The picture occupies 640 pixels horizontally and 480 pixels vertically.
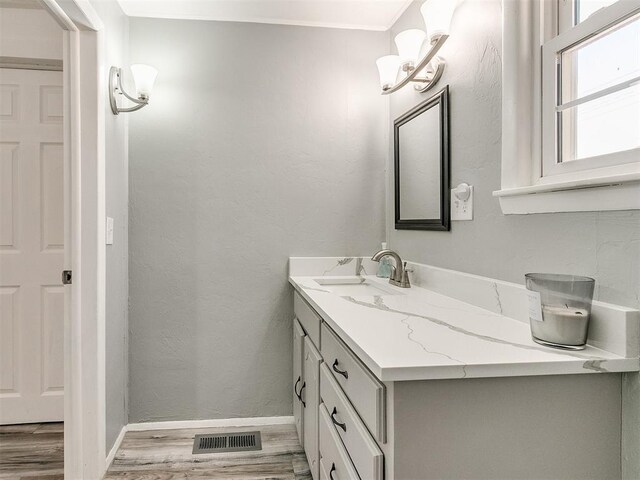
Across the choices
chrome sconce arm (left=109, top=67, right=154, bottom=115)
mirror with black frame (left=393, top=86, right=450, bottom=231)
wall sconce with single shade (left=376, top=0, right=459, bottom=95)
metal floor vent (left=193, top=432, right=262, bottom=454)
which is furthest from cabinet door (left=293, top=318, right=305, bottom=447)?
chrome sconce arm (left=109, top=67, right=154, bottom=115)

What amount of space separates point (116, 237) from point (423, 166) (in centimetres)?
150

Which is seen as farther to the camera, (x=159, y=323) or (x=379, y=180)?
(x=379, y=180)

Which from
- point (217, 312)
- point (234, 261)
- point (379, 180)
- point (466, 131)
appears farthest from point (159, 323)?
point (466, 131)

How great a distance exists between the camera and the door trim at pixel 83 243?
1.82 m

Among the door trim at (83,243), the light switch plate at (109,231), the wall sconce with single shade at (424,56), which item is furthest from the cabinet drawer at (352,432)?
the wall sconce with single shade at (424,56)

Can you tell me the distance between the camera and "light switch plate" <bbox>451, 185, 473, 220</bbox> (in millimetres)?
1639

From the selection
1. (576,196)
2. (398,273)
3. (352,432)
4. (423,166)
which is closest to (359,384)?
(352,432)

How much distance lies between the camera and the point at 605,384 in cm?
95

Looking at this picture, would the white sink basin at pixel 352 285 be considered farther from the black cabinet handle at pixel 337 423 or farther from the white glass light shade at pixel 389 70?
the white glass light shade at pixel 389 70

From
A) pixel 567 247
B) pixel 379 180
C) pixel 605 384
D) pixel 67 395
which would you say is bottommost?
pixel 67 395

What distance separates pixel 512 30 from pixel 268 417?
2.17 m

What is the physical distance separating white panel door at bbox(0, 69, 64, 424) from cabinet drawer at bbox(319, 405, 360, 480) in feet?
5.71

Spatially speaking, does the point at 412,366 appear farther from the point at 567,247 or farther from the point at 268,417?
the point at 268,417

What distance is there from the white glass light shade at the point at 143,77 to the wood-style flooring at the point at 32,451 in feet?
5.85
